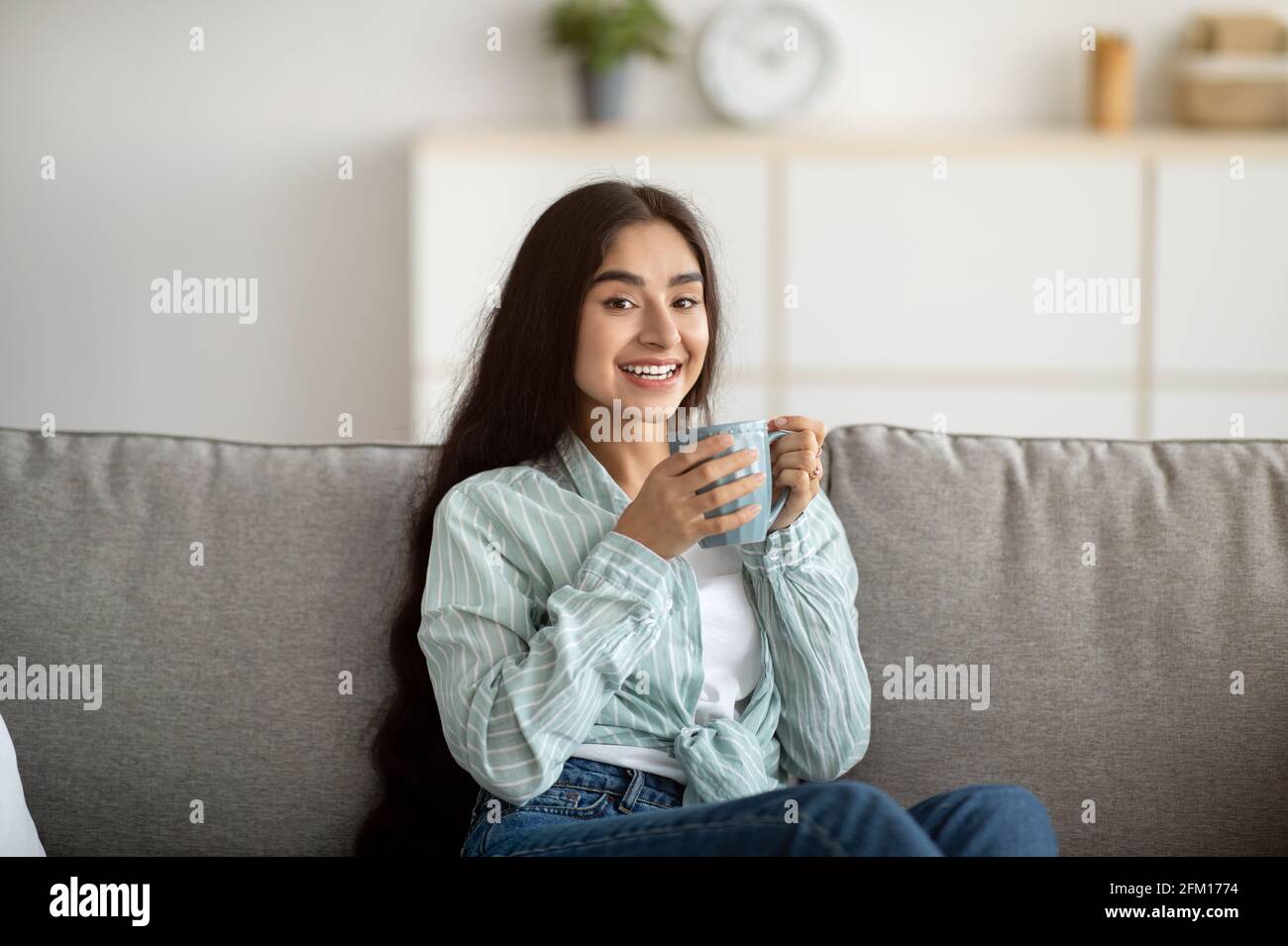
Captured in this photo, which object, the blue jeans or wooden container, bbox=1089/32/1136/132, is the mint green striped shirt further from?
wooden container, bbox=1089/32/1136/132

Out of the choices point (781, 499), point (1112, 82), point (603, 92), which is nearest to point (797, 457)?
point (781, 499)

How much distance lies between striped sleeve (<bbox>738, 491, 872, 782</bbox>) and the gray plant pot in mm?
2641

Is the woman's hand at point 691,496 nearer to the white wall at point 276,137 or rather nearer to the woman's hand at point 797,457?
the woman's hand at point 797,457

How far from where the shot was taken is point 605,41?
3.79m

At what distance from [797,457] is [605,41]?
8.96 ft

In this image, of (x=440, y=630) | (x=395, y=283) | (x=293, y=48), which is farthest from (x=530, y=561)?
(x=293, y=48)

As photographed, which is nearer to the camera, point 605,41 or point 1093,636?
point 1093,636

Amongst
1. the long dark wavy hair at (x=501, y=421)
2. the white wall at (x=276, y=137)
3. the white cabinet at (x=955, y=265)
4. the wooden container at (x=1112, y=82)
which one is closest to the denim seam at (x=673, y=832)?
the long dark wavy hair at (x=501, y=421)

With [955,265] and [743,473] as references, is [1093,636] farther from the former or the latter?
[955,265]

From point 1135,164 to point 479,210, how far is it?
191 cm

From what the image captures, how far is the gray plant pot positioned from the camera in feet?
12.6

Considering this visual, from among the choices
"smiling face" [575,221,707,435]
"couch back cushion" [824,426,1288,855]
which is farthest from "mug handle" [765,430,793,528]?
"couch back cushion" [824,426,1288,855]

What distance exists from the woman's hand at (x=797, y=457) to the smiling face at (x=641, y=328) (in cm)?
15

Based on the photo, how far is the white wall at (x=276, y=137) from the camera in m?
3.95
